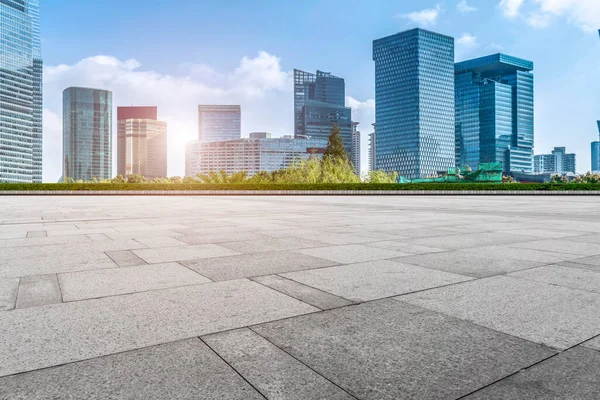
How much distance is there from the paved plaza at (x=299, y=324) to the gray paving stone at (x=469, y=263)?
0.02 metres

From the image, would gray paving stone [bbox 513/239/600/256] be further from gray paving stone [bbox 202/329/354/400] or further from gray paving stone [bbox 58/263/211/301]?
gray paving stone [bbox 202/329/354/400]

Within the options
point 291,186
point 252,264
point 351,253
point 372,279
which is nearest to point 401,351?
point 372,279

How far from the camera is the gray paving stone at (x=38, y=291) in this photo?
3.50m

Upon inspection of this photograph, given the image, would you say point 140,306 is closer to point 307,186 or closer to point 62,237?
point 62,237

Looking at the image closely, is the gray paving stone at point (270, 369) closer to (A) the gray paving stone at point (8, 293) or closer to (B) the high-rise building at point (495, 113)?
(A) the gray paving stone at point (8, 293)

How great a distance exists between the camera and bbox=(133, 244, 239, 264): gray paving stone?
5.45 m

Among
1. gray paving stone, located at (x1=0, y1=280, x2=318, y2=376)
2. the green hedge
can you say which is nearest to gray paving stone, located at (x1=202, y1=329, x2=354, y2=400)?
gray paving stone, located at (x1=0, y1=280, x2=318, y2=376)

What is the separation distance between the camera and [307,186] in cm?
3791

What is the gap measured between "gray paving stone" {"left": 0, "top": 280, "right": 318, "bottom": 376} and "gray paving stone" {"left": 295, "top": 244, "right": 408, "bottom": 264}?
1777 mm

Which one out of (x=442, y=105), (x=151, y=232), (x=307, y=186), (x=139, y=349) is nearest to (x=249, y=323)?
(x=139, y=349)

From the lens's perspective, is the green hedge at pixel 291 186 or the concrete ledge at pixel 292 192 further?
the green hedge at pixel 291 186

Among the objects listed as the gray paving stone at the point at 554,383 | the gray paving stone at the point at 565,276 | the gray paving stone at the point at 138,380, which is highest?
the gray paving stone at the point at 565,276

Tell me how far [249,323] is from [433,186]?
121 ft

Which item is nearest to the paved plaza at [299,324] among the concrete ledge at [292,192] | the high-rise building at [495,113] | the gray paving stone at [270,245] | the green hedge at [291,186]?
the gray paving stone at [270,245]
